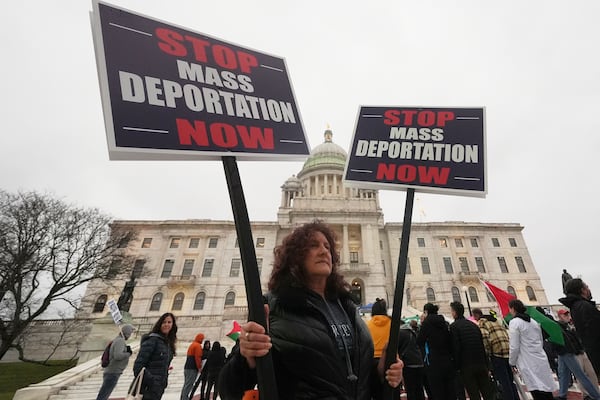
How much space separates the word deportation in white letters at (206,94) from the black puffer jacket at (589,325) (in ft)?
16.3

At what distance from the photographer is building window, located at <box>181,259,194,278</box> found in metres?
35.0

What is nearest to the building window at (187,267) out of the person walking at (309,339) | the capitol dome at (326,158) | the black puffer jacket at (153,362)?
the capitol dome at (326,158)

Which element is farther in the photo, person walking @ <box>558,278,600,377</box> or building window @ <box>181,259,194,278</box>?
building window @ <box>181,259,194,278</box>

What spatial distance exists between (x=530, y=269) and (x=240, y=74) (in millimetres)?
48407

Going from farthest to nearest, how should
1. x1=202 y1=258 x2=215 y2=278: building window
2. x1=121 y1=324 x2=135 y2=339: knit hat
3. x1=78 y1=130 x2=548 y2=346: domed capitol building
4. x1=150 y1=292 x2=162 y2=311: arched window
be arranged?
x1=202 y1=258 x2=215 y2=278: building window → x1=78 y1=130 x2=548 y2=346: domed capitol building → x1=150 y1=292 x2=162 y2=311: arched window → x1=121 y1=324 x2=135 y2=339: knit hat

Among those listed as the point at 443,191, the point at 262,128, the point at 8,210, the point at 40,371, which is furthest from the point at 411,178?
the point at 40,371

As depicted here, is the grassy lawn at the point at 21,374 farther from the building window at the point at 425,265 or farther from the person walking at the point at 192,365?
the building window at the point at 425,265

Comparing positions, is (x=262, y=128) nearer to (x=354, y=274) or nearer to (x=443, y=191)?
(x=443, y=191)

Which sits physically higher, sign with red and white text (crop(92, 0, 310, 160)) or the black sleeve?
sign with red and white text (crop(92, 0, 310, 160))

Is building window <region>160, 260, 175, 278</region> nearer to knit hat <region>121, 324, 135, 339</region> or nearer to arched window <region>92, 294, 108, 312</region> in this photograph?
arched window <region>92, 294, 108, 312</region>

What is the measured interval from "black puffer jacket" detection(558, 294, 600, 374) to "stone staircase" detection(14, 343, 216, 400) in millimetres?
9925

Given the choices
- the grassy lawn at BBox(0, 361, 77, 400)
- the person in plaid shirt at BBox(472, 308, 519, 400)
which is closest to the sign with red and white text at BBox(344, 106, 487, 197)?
the person in plaid shirt at BBox(472, 308, 519, 400)

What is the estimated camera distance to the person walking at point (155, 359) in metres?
3.87

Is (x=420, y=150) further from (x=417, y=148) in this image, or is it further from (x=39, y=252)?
(x=39, y=252)
